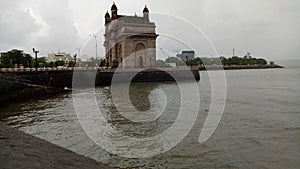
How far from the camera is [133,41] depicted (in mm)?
41812

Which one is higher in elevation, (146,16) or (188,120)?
(146,16)

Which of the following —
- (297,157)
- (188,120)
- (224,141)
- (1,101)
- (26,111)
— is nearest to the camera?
(297,157)

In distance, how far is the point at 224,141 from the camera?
26.1ft

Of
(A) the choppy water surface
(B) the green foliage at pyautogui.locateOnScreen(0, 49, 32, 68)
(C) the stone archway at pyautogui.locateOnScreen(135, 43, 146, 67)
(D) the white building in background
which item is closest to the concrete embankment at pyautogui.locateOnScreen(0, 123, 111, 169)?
(A) the choppy water surface

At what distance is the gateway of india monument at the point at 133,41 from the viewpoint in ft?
136

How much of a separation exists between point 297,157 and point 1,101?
636 inches

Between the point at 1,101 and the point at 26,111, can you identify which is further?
the point at 1,101

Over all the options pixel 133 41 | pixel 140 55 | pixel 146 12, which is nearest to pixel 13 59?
pixel 133 41

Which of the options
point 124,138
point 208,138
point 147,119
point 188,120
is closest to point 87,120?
point 147,119

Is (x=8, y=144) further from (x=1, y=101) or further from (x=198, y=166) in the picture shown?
(x=1, y=101)

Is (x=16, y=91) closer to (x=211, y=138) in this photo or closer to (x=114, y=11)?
(x=211, y=138)

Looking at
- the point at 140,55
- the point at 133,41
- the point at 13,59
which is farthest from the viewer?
the point at 13,59

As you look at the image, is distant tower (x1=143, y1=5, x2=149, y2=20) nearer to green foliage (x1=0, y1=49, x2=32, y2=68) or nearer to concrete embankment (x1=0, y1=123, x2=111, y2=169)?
green foliage (x1=0, y1=49, x2=32, y2=68)

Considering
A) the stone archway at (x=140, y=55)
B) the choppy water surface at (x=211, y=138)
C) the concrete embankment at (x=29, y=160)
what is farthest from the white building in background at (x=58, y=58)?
the concrete embankment at (x=29, y=160)
